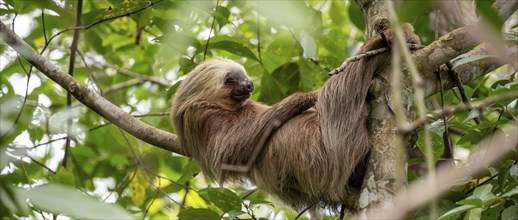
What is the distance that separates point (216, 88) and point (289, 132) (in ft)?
4.18

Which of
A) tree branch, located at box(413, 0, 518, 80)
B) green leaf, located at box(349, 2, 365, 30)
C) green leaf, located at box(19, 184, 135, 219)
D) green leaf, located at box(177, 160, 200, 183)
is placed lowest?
green leaf, located at box(19, 184, 135, 219)

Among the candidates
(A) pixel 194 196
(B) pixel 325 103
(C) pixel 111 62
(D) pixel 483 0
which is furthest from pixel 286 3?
(C) pixel 111 62

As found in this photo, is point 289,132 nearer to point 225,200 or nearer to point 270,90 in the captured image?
point 225,200

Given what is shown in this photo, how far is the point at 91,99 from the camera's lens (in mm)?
5984

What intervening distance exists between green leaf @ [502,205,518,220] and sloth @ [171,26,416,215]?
4.81 feet

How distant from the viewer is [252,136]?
246 inches

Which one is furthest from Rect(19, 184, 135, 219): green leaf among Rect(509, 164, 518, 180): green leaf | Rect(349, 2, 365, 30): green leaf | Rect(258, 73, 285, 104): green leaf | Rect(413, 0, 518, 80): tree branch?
Rect(349, 2, 365, 30): green leaf

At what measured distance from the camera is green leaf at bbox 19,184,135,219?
1449 millimetres

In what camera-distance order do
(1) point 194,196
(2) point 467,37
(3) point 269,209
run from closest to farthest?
(2) point 467,37
(3) point 269,209
(1) point 194,196

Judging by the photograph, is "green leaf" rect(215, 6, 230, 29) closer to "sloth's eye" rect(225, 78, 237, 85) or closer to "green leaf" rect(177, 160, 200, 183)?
"sloth's eye" rect(225, 78, 237, 85)

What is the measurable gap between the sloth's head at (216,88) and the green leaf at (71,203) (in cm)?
543

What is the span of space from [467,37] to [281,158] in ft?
6.79

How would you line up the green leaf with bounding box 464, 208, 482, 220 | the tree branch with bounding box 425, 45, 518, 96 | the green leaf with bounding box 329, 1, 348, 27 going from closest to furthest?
the green leaf with bounding box 464, 208, 482, 220, the tree branch with bounding box 425, 45, 518, 96, the green leaf with bounding box 329, 1, 348, 27

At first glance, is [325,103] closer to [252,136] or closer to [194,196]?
[252,136]
